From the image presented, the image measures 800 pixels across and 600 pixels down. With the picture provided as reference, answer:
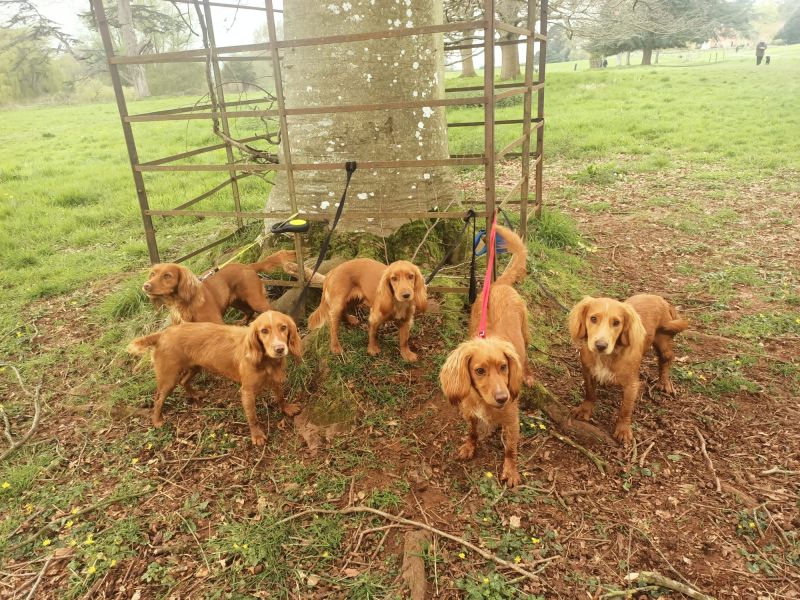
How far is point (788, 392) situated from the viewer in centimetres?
424

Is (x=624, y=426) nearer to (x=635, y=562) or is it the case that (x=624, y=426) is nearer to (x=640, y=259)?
(x=635, y=562)

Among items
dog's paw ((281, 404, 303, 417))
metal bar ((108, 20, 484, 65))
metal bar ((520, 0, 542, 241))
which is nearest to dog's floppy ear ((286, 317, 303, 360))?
dog's paw ((281, 404, 303, 417))

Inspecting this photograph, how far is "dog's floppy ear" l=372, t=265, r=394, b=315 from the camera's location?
414 centimetres

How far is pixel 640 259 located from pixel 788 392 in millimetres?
2987

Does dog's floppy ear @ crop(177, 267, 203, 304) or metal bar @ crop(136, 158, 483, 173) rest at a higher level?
metal bar @ crop(136, 158, 483, 173)

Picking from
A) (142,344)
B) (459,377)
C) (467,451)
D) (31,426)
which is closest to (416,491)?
(467,451)

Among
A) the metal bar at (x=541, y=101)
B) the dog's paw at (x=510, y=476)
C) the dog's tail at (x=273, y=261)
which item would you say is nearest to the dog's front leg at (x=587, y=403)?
the dog's paw at (x=510, y=476)

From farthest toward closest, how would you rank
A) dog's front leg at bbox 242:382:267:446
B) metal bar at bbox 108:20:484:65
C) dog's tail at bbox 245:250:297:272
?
1. dog's tail at bbox 245:250:297:272
2. dog's front leg at bbox 242:382:267:446
3. metal bar at bbox 108:20:484:65

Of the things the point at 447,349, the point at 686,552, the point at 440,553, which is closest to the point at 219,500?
the point at 440,553

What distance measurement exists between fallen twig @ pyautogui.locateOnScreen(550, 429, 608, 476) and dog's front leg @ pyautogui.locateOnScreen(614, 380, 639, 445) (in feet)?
0.90

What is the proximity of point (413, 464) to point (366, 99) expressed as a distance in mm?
3294

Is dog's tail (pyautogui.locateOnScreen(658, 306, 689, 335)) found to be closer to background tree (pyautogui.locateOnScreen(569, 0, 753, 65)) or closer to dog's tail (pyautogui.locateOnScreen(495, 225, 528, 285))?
dog's tail (pyautogui.locateOnScreen(495, 225, 528, 285))

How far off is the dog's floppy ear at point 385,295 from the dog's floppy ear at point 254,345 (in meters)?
0.99

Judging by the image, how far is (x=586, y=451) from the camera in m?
3.66
